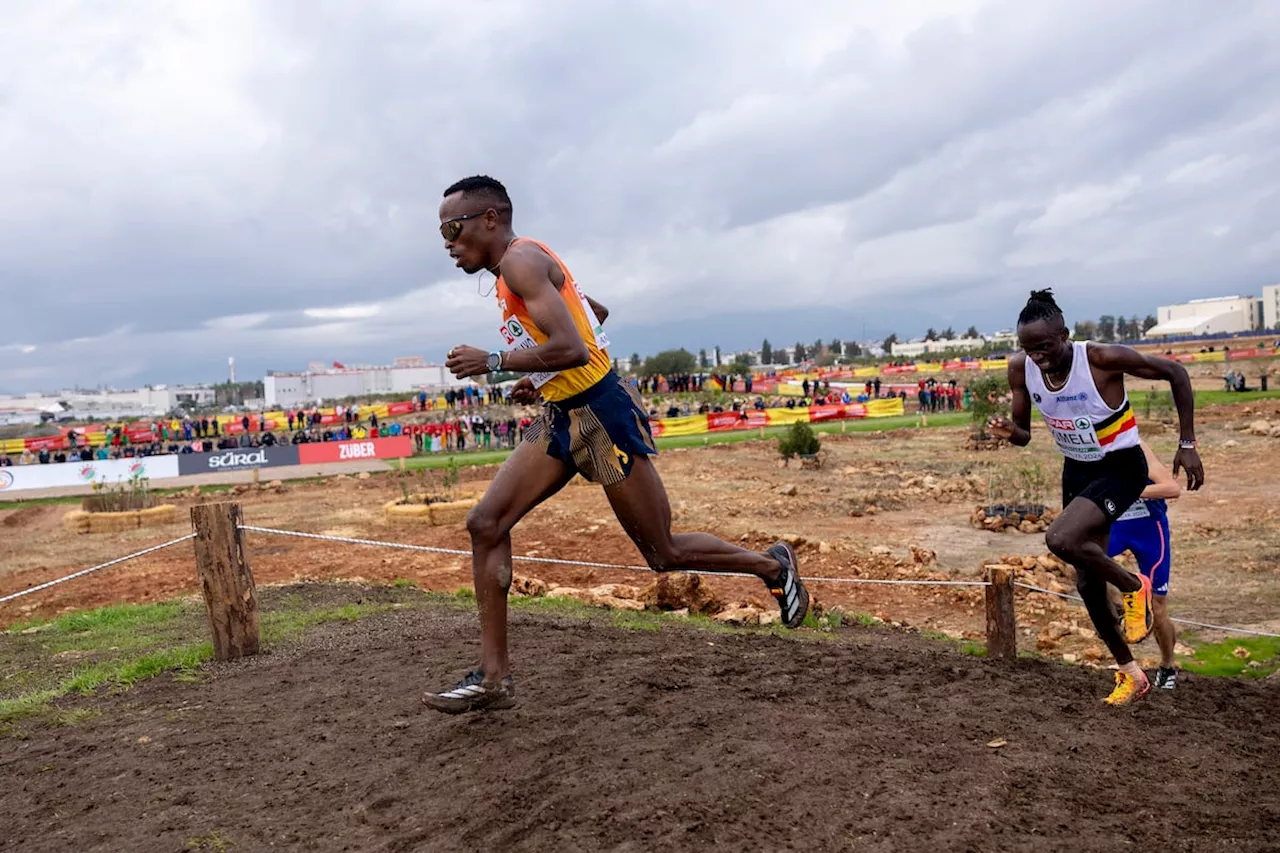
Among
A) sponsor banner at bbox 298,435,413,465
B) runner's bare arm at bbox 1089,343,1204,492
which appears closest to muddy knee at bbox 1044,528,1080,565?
runner's bare arm at bbox 1089,343,1204,492

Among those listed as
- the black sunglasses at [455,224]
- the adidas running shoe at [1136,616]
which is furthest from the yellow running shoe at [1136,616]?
the black sunglasses at [455,224]

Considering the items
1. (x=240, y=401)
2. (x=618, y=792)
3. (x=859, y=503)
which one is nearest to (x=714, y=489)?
(x=859, y=503)

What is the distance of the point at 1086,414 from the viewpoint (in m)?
5.24

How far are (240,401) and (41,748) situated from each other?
431 ft

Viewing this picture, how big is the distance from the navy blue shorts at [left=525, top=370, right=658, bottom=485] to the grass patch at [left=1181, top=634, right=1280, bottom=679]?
5154 mm

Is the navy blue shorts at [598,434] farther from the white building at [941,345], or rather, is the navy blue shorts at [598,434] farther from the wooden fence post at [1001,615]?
the white building at [941,345]

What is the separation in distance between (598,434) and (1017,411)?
9.70 feet

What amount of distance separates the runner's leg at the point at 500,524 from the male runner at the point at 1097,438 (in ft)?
8.76

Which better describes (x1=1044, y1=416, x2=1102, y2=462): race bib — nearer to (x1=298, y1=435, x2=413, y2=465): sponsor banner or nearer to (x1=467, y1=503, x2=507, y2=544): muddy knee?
(x1=467, y1=503, x2=507, y2=544): muddy knee

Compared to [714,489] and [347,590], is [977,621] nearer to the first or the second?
[347,590]

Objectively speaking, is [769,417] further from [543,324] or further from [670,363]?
[670,363]

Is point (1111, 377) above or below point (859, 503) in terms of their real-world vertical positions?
above

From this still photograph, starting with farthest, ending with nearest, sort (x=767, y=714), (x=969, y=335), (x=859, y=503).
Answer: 1. (x=969, y=335)
2. (x=859, y=503)
3. (x=767, y=714)

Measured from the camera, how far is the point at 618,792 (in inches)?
144
